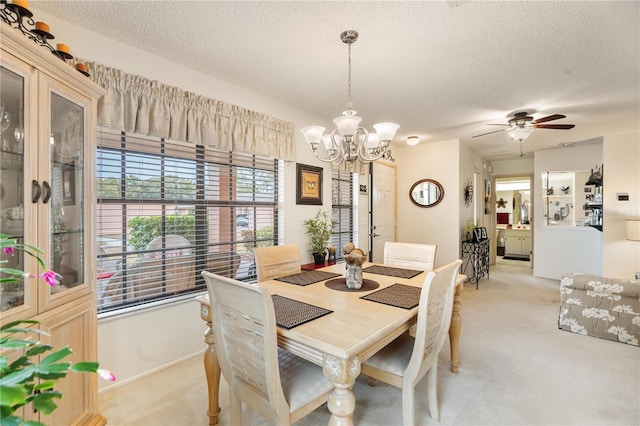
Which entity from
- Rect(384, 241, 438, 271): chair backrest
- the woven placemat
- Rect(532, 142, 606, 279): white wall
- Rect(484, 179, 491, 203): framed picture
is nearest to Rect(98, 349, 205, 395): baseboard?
the woven placemat

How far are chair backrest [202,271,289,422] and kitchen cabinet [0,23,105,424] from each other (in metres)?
0.76

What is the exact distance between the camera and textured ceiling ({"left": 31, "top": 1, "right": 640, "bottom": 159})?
1.83 meters

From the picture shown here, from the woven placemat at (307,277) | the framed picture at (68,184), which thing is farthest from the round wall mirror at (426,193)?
the framed picture at (68,184)

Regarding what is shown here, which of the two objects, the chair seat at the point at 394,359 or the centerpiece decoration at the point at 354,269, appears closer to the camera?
the chair seat at the point at 394,359

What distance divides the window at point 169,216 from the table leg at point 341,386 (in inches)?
70.2

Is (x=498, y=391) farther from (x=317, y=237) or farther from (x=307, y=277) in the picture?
(x=317, y=237)

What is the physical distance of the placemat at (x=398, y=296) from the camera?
1.73 m

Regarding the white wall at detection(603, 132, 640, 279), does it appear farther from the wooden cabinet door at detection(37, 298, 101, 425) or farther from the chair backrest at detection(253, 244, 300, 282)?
the wooden cabinet door at detection(37, 298, 101, 425)

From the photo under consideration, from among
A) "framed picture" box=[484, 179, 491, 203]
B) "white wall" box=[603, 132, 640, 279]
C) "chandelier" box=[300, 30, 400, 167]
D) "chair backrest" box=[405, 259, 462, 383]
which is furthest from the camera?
"framed picture" box=[484, 179, 491, 203]

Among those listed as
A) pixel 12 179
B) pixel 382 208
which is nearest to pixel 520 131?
pixel 382 208

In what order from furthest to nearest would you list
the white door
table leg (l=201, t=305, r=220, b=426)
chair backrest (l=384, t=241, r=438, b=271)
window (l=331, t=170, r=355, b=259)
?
the white door
window (l=331, t=170, r=355, b=259)
chair backrest (l=384, t=241, r=438, b=271)
table leg (l=201, t=305, r=220, b=426)

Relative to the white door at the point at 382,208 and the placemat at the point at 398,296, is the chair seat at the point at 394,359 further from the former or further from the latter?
the white door at the point at 382,208

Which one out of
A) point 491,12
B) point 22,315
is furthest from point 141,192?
point 491,12

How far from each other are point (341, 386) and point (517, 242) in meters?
8.51
